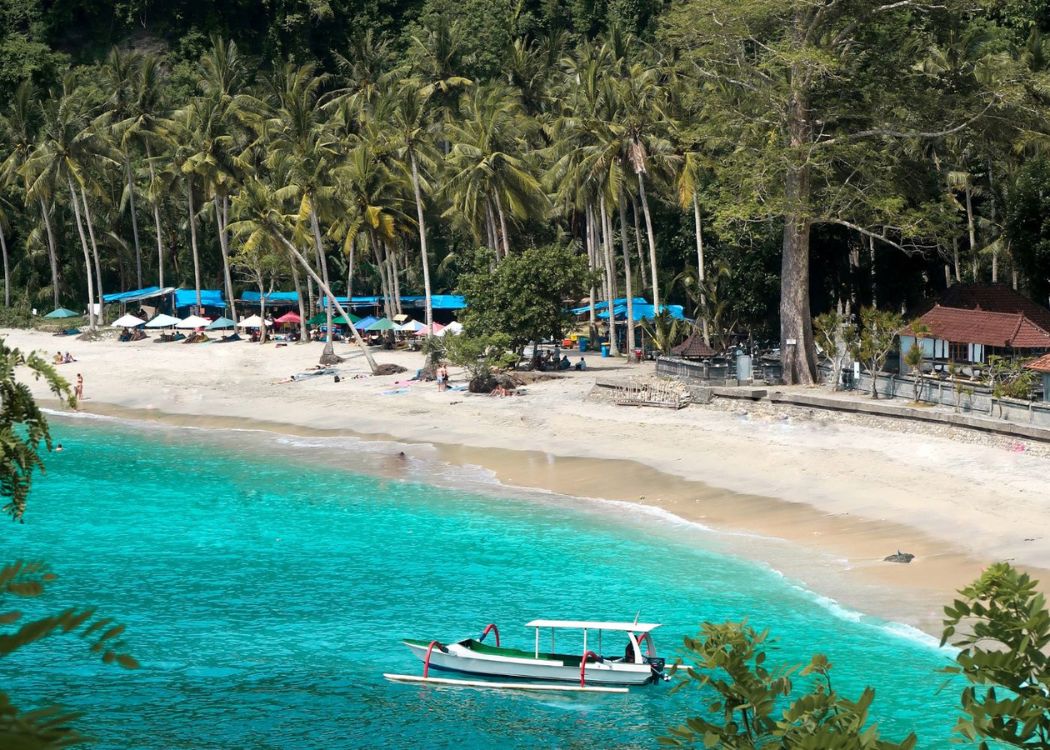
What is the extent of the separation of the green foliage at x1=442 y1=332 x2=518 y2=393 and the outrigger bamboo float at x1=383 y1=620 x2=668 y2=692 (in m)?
26.5

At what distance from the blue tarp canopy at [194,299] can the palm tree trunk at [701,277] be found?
29825 millimetres

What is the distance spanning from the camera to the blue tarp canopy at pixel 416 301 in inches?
2643

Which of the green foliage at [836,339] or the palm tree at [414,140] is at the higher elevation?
the palm tree at [414,140]

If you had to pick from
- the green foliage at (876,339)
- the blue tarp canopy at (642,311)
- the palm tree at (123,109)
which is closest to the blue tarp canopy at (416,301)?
the blue tarp canopy at (642,311)

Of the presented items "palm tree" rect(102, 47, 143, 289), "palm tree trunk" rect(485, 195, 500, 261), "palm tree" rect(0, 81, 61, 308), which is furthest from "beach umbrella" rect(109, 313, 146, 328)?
"palm tree trunk" rect(485, 195, 500, 261)

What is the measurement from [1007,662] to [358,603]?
67.1ft

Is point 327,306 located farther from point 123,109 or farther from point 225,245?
point 123,109

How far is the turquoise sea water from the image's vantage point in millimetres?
19859

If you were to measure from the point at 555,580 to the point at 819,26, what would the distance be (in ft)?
79.4

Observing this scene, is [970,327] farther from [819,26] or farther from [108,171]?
[108,171]

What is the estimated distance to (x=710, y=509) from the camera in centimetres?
3130

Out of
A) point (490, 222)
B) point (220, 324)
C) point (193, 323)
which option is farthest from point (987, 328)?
point (193, 323)

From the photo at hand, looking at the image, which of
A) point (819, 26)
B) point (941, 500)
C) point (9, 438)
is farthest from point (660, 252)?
point (9, 438)

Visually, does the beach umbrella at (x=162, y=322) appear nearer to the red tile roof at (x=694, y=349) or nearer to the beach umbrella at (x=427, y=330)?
the beach umbrella at (x=427, y=330)
